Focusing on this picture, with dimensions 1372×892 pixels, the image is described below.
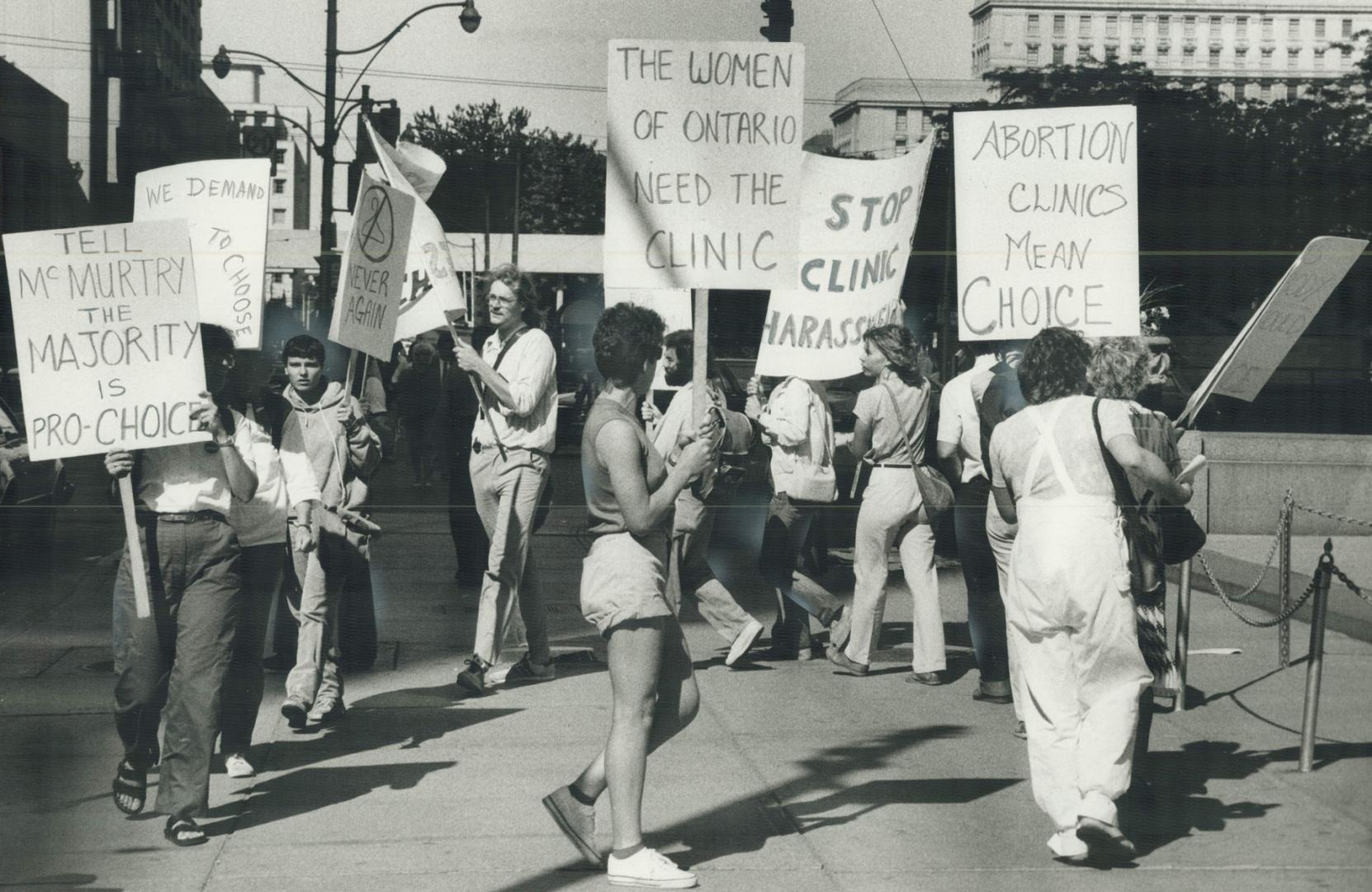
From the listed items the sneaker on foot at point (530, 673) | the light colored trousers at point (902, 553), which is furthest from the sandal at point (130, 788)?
the light colored trousers at point (902, 553)

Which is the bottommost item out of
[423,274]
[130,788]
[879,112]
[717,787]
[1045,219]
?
[717,787]

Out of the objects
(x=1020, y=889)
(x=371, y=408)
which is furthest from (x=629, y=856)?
(x=371, y=408)

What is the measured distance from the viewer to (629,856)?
4.52 m

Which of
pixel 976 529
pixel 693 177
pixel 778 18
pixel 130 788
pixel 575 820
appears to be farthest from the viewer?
pixel 778 18

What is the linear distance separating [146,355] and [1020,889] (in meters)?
3.10

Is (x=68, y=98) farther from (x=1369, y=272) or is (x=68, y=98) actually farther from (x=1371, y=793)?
(x=1371, y=793)

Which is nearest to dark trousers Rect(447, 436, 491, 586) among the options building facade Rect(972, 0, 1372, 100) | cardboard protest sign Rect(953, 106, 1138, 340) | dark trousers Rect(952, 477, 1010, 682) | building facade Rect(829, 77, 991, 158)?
dark trousers Rect(952, 477, 1010, 682)

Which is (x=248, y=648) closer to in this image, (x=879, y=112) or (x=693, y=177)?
(x=693, y=177)

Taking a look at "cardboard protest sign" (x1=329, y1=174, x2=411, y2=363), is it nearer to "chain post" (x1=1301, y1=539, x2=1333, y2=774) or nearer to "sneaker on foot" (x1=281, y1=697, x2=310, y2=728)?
"sneaker on foot" (x1=281, y1=697, x2=310, y2=728)

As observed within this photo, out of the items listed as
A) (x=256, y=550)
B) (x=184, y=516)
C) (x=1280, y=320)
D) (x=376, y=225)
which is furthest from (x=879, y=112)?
(x=184, y=516)

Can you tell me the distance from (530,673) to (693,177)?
9.81ft

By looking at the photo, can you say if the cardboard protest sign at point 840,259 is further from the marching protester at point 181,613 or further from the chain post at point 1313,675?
the marching protester at point 181,613

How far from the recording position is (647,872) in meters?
4.52

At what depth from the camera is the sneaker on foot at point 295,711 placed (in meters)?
6.46
